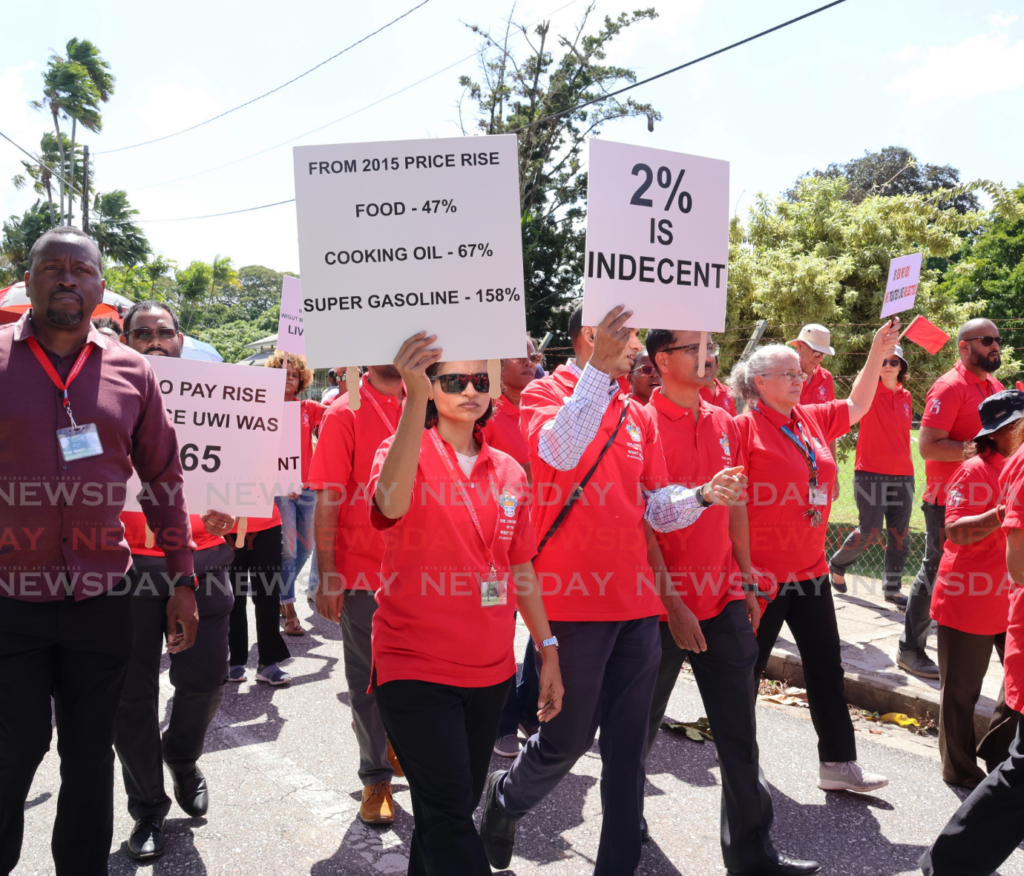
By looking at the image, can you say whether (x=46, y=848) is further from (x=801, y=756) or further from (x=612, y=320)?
(x=801, y=756)

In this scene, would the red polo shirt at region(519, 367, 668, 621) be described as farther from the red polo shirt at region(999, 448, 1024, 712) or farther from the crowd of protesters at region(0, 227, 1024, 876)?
the red polo shirt at region(999, 448, 1024, 712)

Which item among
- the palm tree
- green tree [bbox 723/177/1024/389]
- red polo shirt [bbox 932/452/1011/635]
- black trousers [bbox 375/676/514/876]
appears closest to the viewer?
black trousers [bbox 375/676/514/876]

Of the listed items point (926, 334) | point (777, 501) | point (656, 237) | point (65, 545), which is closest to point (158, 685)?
point (65, 545)

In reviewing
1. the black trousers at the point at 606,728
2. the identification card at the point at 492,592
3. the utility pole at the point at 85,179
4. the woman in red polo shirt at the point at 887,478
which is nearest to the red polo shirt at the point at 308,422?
the black trousers at the point at 606,728

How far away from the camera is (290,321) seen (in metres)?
6.93

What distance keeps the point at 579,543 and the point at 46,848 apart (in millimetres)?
2628

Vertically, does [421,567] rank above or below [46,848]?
above

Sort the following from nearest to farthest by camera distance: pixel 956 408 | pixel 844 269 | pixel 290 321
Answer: pixel 956 408 → pixel 290 321 → pixel 844 269

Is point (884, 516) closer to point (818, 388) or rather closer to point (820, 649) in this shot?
point (818, 388)

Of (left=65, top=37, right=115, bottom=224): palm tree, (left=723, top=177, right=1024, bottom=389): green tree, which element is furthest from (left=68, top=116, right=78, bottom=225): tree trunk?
(left=723, top=177, right=1024, bottom=389): green tree

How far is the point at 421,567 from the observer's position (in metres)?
2.76

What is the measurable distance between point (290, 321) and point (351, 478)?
3.04 metres

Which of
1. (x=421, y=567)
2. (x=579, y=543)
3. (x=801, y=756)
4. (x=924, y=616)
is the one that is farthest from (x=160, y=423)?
(x=924, y=616)

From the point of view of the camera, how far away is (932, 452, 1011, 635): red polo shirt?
4.21m
